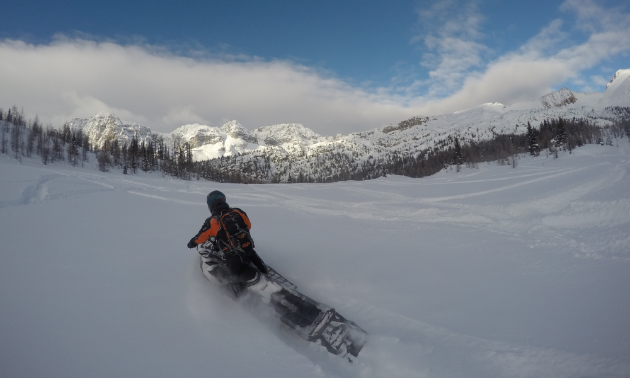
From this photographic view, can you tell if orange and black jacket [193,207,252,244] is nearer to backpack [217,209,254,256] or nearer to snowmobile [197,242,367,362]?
backpack [217,209,254,256]

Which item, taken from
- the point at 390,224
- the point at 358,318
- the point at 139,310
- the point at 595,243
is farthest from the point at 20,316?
the point at 595,243

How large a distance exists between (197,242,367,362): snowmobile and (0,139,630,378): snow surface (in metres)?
0.16

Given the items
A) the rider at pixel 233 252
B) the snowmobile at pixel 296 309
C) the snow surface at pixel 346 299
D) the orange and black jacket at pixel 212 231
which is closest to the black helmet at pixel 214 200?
the rider at pixel 233 252

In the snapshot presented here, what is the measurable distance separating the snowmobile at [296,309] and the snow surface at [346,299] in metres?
0.16

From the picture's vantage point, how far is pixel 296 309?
3.98m

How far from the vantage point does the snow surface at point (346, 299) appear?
290cm

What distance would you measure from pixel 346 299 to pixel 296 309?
0.99 meters

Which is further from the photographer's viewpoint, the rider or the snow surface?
the rider

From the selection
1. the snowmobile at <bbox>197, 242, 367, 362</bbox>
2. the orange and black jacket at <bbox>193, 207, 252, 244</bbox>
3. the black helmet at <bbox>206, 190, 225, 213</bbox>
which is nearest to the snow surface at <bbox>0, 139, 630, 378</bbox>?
the snowmobile at <bbox>197, 242, 367, 362</bbox>

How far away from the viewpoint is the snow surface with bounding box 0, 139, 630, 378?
2.90 metres

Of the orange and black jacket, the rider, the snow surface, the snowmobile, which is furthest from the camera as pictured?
the orange and black jacket

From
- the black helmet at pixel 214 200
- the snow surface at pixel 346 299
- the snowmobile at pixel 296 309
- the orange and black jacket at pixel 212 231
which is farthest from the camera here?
the black helmet at pixel 214 200

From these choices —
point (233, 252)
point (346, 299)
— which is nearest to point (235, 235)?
point (233, 252)

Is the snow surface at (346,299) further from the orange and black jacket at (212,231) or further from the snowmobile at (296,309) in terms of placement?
the orange and black jacket at (212,231)
